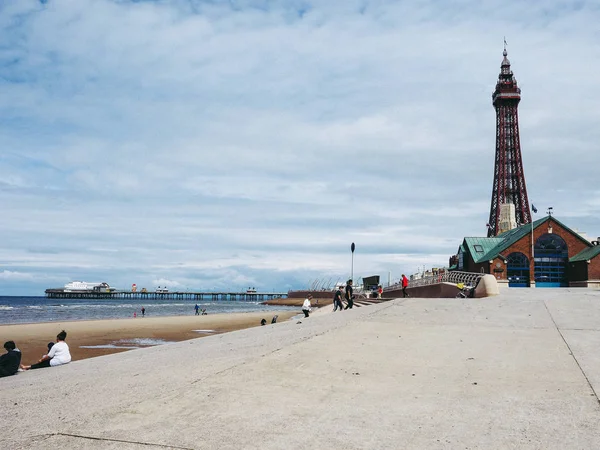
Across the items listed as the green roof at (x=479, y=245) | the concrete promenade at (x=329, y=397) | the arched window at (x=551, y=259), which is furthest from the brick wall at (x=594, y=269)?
the concrete promenade at (x=329, y=397)

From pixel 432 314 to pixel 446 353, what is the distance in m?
6.46

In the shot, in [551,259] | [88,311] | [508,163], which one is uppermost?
[508,163]

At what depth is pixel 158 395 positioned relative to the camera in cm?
697

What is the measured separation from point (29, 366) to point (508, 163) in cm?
11424

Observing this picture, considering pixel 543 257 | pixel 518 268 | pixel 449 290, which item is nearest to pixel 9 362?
pixel 449 290

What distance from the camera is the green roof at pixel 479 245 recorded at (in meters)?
56.9

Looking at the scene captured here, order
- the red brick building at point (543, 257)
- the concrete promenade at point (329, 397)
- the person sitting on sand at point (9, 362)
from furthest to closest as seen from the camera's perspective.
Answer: the red brick building at point (543, 257) → the person sitting on sand at point (9, 362) → the concrete promenade at point (329, 397)

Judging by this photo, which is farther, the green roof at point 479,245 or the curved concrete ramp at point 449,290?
the green roof at point 479,245

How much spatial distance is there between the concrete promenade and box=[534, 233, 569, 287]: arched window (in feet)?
146

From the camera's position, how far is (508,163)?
112750mm

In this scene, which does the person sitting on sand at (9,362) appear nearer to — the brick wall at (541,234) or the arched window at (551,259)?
the brick wall at (541,234)

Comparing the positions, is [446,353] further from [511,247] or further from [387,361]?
[511,247]

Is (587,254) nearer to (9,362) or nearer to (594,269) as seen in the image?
(594,269)

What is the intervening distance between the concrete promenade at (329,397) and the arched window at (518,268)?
4238cm
